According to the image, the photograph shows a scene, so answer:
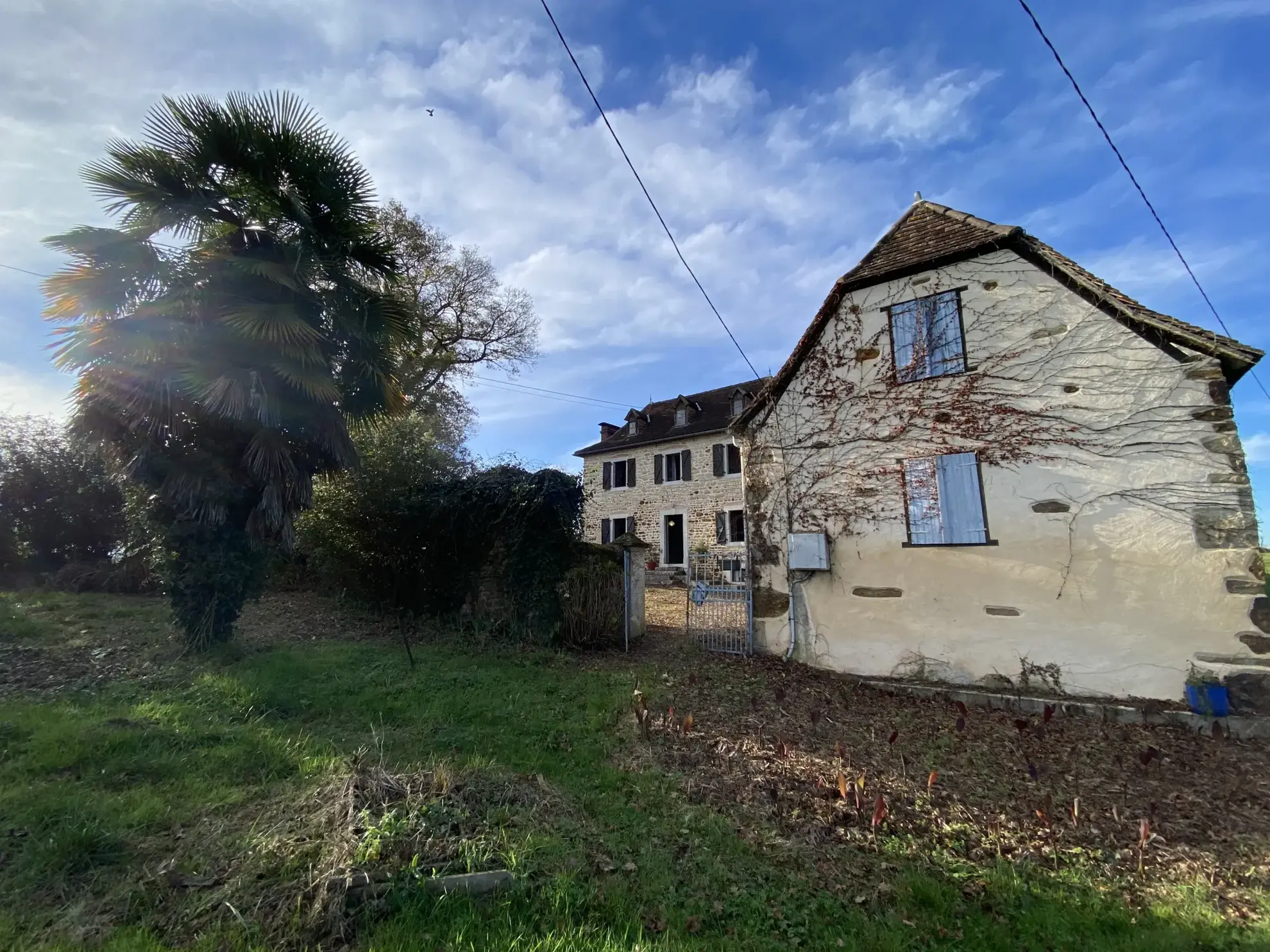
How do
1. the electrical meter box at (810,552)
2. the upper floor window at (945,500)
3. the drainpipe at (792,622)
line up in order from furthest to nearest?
the drainpipe at (792,622)
the electrical meter box at (810,552)
the upper floor window at (945,500)

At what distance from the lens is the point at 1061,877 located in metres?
3.39

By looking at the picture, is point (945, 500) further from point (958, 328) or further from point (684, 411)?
point (684, 411)

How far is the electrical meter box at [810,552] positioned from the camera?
8109 millimetres

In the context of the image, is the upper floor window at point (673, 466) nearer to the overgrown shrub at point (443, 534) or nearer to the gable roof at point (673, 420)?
the gable roof at point (673, 420)

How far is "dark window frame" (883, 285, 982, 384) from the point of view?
764 cm

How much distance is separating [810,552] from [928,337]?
11.8ft

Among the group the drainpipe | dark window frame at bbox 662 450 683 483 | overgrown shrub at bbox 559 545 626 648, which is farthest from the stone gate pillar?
dark window frame at bbox 662 450 683 483

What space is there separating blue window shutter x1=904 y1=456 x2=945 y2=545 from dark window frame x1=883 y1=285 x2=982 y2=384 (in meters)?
1.18

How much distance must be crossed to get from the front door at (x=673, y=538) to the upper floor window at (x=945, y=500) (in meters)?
14.1

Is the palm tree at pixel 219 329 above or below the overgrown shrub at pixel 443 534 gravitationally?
above

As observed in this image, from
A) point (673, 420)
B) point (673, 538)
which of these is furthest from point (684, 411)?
point (673, 538)

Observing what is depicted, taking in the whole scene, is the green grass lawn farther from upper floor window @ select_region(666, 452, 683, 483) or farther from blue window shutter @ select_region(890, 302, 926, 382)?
upper floor window @ select_region(666, 452, 683, 483)

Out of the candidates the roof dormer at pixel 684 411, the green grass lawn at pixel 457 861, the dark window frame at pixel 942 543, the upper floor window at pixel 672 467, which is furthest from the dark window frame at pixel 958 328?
the roof dormer at pixel 684 411

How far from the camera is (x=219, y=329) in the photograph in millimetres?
7203
